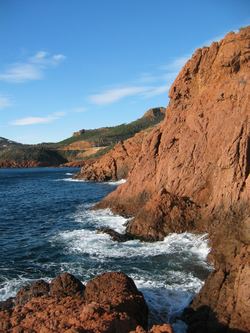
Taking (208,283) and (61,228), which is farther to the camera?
(61,228)

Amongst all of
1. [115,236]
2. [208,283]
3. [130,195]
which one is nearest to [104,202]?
[130,195]

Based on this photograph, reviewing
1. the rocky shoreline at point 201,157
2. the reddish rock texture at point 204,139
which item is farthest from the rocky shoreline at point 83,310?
the reddish rock texture at point 204,139

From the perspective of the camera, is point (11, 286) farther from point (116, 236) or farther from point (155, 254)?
point (116, 236)

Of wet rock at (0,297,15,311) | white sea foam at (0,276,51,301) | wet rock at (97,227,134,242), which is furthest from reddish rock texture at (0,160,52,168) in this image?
wet rock at (0,297,15,311)

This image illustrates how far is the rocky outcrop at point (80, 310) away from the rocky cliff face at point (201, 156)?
5.79 meters

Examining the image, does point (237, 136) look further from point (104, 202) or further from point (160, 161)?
point (104, 202)

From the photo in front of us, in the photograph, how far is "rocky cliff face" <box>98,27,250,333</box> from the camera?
93.9ft

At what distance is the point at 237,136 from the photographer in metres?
29.0

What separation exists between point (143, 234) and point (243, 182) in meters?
7.97

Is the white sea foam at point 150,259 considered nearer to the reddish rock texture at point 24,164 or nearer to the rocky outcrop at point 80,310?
the rocky outcrop at point 80,310

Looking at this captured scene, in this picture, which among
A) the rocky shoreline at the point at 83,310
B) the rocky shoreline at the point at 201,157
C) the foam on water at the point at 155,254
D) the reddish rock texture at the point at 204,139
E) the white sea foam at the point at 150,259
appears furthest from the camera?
the reddish rock texture at the point at 204,139

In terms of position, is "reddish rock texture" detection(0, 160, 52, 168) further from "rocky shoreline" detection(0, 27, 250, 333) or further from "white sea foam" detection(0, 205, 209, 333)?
"white sea foam" detection(0, 205, 209, 333)

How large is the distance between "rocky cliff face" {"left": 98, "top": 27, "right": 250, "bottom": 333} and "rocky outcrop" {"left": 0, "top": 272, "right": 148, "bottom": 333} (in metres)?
5.79

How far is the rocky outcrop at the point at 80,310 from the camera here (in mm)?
11391
